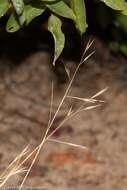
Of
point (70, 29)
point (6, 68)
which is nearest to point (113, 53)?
point (70, 29)

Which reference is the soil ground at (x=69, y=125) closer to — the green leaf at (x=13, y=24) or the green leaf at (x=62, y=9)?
the green leaf at (x=13, y=24)

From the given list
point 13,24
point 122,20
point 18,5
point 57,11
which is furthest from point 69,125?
point 18,5

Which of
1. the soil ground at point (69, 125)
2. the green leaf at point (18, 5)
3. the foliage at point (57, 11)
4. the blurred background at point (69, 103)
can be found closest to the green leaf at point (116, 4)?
the foliage at point (57, 11)

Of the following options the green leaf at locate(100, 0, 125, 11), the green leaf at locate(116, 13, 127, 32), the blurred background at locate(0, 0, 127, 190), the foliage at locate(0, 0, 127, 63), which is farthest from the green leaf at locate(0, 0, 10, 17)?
the green leaf at locate(116, 13, 127, 32)

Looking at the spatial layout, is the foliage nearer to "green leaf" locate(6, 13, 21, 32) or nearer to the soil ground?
"green leaf" locate(6, 13, 21, 32)

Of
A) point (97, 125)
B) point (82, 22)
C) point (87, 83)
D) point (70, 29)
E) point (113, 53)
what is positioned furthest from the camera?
point (70, 29)

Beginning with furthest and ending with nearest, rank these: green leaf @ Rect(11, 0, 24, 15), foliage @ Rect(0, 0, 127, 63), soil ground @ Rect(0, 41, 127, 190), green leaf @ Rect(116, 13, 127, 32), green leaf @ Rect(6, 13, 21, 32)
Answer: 1. green leaf @ Rect(116, 13, 127, 32)
2. soil ground @ Rect(0, 41, 127, 190)
3. green leaf @ Rect(6, 13, 21, 32)
4. foliage @ Rect(0, 0, 127, 63)
5. green leaf @ Rect(11, 0, 24, 15)

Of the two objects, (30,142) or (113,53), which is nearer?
(30,142)

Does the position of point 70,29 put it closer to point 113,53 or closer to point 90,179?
point 113,53
